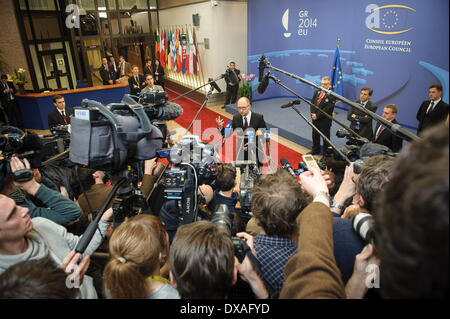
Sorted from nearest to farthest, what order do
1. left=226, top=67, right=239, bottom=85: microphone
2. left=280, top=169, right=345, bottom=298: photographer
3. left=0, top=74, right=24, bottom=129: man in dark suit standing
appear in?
left=280, top=169, right=345, bottom=298: photographer, left=226, top=67, right=239, bottom=85: microphone, left=0, top=74, right=24, bottom=129: man in dark suit standing

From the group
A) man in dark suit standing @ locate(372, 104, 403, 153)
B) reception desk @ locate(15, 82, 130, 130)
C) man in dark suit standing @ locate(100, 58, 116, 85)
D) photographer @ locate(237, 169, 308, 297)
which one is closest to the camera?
photographer @ locate(237, 169, 308, 297)

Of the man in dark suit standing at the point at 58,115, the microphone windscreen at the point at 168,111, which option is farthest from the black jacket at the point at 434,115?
the man in dark suit standing at the point at 58,115

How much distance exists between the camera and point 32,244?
1308 millimetres

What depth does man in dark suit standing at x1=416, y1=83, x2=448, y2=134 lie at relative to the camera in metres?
3.91

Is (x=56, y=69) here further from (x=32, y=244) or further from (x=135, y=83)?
(x=32, y=244)

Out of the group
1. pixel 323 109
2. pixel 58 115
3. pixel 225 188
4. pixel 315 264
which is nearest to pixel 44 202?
pixel 225 188

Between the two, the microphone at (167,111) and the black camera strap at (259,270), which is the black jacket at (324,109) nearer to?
the microphone at (167,111)

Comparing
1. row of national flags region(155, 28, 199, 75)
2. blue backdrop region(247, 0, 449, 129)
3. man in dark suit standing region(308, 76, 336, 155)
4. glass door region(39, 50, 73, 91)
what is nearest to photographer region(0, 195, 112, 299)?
man in dark suit standing region(308, 76, 336, 155)

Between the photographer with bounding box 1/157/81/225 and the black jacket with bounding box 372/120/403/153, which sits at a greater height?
the photographer with bounding box 1/157/81/225

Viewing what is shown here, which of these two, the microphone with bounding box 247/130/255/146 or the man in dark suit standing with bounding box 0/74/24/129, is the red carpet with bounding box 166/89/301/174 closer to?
the microphone with bounding box 247/130/255/146

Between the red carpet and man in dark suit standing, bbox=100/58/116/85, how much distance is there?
242 centimetres

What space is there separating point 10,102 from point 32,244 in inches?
296

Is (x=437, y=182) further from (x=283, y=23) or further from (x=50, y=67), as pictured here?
(x=50, y=67)

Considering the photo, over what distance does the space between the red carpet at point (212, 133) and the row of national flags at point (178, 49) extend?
1.21 metres
